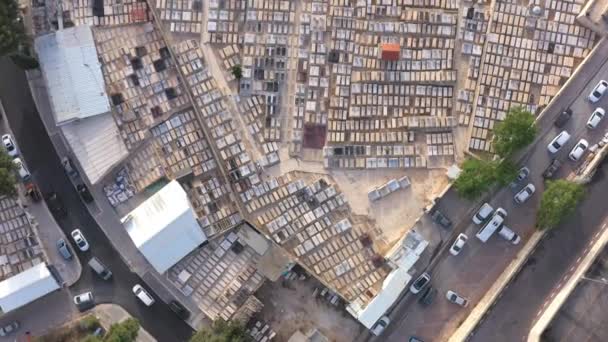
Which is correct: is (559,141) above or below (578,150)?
above

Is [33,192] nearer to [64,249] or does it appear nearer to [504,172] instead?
[64,249]

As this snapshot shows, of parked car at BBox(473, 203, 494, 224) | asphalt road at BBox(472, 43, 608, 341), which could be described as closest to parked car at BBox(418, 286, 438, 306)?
asphalt road at BBox(472, 43, 608, 341)

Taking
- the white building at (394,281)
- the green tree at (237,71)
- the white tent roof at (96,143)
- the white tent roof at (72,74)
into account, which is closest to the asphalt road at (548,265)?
the white building at (394,281)

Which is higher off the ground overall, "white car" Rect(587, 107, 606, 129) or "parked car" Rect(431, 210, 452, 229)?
"white car" Rect(587, 107, 606, 129)

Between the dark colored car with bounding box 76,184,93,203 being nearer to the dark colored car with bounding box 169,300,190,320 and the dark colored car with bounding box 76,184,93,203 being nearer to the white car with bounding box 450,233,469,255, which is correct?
the dark colored car with bounding box 169,300,190,320

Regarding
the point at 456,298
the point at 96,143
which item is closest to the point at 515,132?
the point at 456,298

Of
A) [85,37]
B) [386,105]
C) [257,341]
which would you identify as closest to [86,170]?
[85,37]
